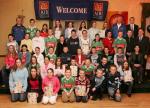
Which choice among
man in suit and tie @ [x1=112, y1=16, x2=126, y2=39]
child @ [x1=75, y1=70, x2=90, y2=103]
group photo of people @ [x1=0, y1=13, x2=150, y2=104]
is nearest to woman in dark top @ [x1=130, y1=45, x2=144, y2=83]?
group photo of people @ [x1=0, y1=13, x2=150, y2=104]

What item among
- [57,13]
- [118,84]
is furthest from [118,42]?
[57,13]

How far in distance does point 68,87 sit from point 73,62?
718mm

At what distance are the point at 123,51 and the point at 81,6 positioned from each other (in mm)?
1818

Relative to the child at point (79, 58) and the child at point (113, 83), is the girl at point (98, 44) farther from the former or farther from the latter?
the child at point (113, 83)

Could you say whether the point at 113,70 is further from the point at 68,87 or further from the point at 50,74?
the point at 50,74

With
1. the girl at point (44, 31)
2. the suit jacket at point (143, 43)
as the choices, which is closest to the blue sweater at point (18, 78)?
the girl at point (44, 31)

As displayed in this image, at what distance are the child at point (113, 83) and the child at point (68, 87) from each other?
0.91m

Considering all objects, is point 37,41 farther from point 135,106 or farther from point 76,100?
point 135,106

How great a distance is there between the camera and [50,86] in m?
8.84

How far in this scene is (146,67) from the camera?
10594mm

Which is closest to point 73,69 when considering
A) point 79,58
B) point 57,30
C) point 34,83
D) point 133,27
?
point 79,58

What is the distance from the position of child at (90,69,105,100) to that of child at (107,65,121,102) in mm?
169

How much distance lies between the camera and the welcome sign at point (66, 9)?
10562mm

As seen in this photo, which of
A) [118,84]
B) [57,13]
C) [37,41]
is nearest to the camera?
[118,84]
